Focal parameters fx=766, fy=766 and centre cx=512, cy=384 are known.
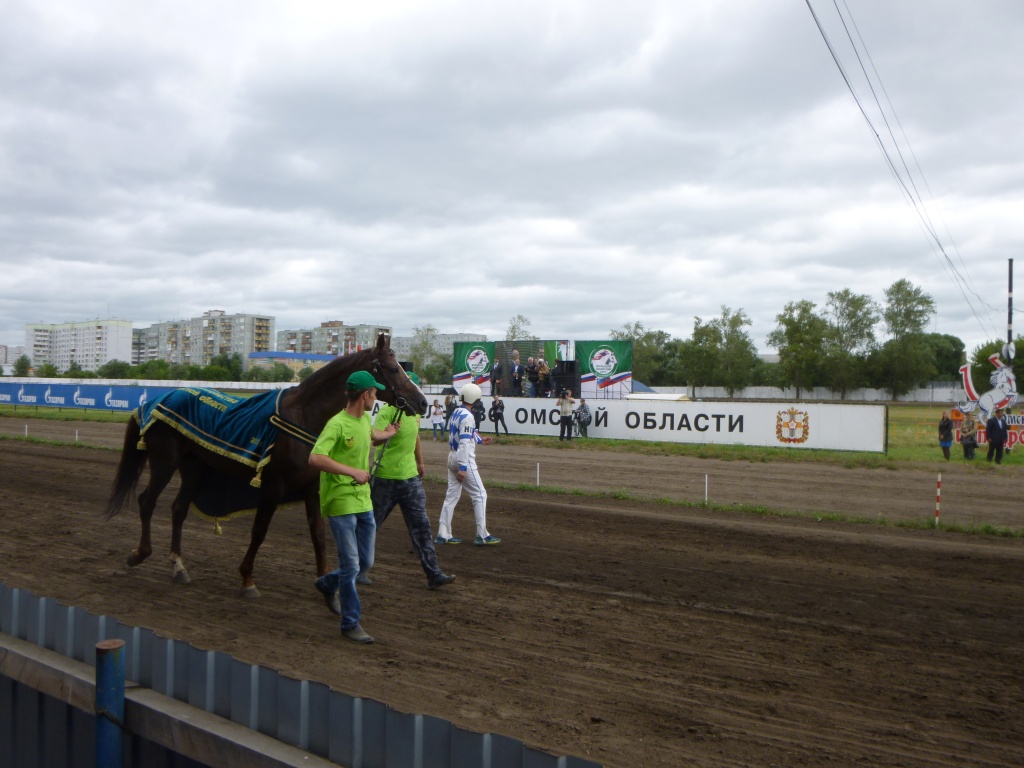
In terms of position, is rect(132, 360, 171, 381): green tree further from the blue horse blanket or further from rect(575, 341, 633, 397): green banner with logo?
the blue horse blanket

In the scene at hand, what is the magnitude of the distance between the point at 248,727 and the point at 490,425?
26415mm

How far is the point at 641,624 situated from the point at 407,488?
7.95 ft

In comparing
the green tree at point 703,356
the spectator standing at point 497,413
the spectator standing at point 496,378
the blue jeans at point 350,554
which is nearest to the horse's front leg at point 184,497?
the blue jeans at point 350,554

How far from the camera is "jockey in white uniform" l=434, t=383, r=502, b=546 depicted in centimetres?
920

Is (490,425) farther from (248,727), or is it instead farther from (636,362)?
(636,362)

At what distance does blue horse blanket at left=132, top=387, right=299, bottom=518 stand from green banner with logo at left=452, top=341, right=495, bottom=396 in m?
22.9

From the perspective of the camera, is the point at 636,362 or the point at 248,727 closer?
the point at 248,727

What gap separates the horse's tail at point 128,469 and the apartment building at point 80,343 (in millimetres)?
151809

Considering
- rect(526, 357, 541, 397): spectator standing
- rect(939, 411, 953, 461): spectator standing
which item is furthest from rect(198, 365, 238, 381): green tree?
rect(939, 411, 953, 461): spectator standing

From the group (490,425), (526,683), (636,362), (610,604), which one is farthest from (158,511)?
(636,362)

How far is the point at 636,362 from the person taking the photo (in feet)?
283

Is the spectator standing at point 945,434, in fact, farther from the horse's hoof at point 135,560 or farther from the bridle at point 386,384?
the horse's hoof at point 135,560

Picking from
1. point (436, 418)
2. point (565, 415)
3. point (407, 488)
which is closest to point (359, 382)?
point (407, 488)

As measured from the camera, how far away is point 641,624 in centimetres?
610
